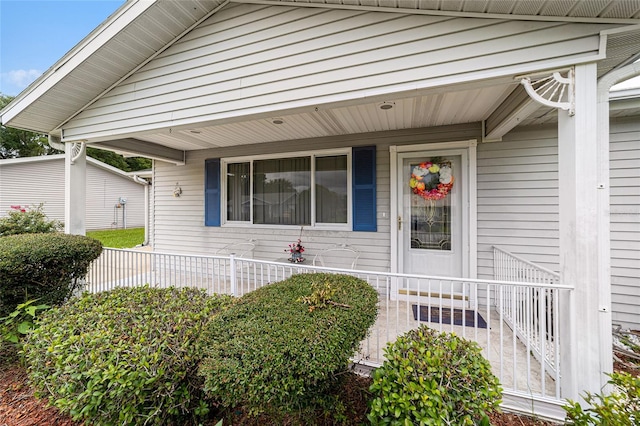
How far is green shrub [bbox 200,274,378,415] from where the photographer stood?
1435mm

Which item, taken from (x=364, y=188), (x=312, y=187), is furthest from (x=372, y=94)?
(x=312, y=187)

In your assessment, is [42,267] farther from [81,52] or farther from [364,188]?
[364,188]

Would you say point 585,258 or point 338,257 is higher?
point 585,258

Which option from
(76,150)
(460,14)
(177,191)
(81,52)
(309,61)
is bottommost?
(177,191)

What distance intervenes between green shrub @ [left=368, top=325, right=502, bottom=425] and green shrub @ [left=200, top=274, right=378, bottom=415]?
0.29 metres

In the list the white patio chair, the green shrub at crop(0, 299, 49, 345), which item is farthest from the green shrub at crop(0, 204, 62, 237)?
the white patio chair

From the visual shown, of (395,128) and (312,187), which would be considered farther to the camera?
(312,187)

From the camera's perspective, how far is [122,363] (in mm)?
1642

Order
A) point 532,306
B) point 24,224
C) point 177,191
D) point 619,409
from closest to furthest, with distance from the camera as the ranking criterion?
point 619,409 → point 532,306 → point 24,224 → point 177,191

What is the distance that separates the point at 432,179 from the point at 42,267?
210 inches

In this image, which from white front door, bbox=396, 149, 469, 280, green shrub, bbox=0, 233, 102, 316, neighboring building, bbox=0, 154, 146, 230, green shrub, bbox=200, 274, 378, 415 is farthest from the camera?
neighboring building, bbox=0, 154, 146, 230

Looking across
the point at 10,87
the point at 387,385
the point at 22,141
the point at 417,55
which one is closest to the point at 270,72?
the point at 417,55

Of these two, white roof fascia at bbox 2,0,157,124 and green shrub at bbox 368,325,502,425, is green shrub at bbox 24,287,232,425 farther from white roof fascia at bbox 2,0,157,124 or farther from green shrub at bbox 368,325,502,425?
white roof fascia at bbox 2,0,157,124

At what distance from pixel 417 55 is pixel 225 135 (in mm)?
3437
